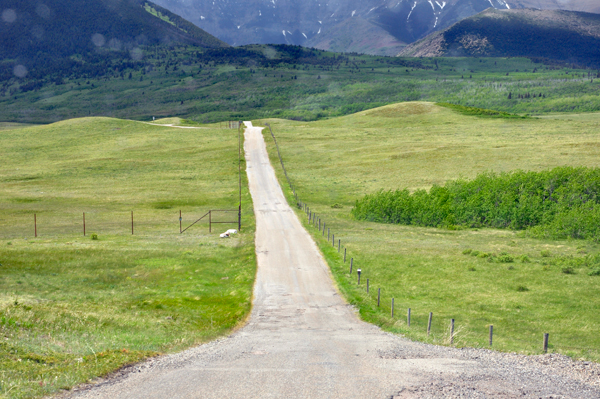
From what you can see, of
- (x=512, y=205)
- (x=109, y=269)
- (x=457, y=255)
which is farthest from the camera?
(x=512, y=205)

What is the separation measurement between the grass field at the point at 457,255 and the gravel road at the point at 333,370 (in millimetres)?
2576

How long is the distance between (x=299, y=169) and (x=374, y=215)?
3972 cm

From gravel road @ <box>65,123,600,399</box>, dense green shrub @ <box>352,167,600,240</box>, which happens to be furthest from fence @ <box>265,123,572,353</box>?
dense green shrub @ <box>352,167,600,240</box>

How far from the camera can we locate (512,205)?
5897 cm

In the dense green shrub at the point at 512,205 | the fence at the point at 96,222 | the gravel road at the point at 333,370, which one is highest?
the dense green shrub at the point at 512,205

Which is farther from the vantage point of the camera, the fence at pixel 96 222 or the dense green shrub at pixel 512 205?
the fence at pixel 96 222

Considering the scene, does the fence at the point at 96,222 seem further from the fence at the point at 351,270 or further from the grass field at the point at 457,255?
the grass field at the point at 457,255

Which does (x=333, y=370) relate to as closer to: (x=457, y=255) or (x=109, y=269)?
(x=109, y=269)

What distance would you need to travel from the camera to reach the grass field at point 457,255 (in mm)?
27453

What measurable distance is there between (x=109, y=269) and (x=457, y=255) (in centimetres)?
2908

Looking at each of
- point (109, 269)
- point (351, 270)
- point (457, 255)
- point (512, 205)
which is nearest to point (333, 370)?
point (351, 270)

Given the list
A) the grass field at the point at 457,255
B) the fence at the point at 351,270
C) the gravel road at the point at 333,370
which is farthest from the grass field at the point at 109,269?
the grass field at the point at 457,255

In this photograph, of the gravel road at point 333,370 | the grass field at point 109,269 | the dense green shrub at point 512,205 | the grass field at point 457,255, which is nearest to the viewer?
the gravel road at point 333,370

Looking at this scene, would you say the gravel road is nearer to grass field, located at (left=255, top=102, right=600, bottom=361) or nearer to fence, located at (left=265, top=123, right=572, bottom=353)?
fence, located at (left=265, top=123, right=572, bottom=353)
